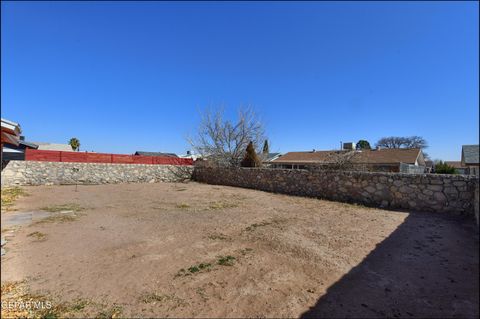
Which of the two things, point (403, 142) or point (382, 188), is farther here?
point (403, 142)

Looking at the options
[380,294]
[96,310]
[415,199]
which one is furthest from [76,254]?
[415,199]

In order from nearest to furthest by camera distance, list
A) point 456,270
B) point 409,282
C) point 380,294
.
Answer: point 380,294 < point 409,282 < point 456,270

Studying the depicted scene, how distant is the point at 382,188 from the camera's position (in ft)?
29.3

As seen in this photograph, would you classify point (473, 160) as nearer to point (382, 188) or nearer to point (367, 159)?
point (382, 188)

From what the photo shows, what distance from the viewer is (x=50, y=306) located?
8.84 feet

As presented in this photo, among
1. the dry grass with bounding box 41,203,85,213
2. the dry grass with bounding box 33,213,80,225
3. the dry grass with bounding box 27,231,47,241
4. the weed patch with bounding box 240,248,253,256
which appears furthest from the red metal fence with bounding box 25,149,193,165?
the weed patch with bounding box 240,248,253,256

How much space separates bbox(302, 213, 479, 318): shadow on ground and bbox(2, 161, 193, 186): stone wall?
15571mm

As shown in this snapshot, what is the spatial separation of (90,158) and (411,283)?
58.8 ft

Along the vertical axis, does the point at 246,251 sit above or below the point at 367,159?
below

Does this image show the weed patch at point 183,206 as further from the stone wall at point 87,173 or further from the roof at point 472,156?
the roof at point 472,156

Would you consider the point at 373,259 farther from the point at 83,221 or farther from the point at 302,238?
the point at 83,221

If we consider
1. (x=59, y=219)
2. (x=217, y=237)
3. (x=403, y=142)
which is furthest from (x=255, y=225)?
(x=403, y=142)

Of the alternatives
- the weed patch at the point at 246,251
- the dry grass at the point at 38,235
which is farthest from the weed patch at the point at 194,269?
the dry grass at the point at 38,235

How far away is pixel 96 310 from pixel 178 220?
3915 mm
